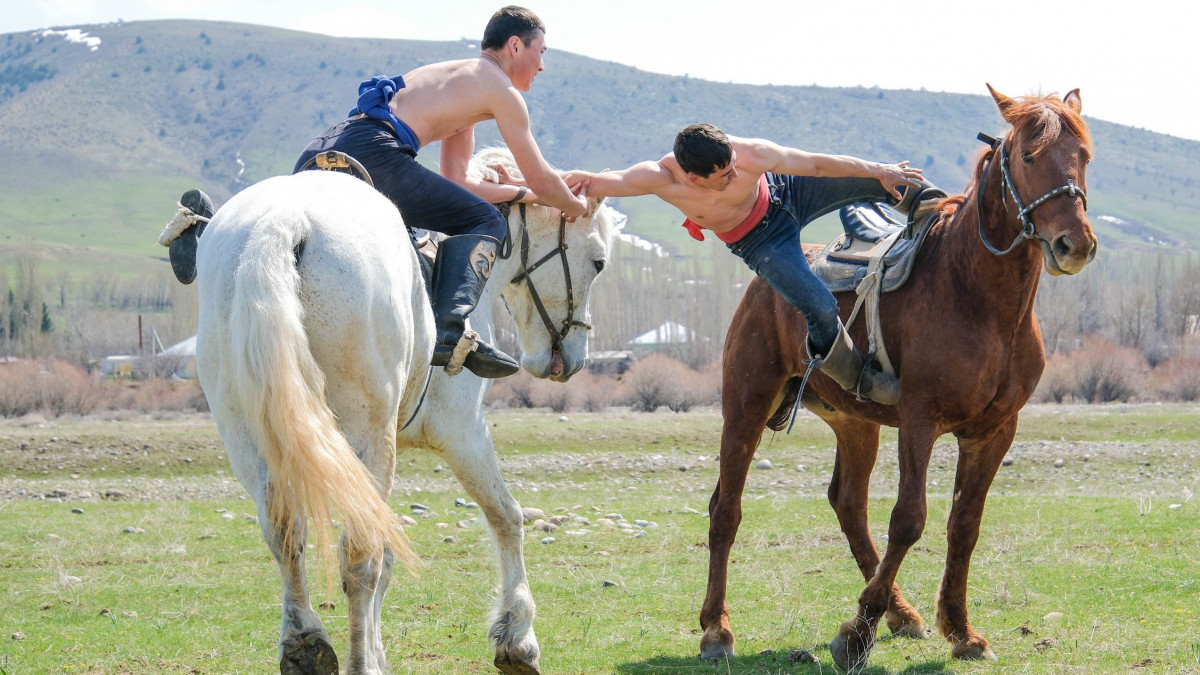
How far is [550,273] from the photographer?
21.2ft

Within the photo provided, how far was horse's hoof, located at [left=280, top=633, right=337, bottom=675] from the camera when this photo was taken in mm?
3734

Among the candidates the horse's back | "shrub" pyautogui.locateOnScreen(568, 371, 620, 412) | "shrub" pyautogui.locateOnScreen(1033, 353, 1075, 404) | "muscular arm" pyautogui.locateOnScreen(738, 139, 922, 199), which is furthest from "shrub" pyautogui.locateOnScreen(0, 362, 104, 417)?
the horse's back

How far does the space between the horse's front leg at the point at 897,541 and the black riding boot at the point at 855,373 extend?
1.04 ft

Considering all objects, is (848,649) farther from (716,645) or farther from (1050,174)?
(1050,174)

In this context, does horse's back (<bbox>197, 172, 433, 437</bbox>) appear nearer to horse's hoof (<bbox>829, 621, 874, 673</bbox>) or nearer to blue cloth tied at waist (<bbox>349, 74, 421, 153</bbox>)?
blue cloth tied at waist (<bbox>349, 74, 421, 153</bbox>)

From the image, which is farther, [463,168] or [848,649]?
[463,168]

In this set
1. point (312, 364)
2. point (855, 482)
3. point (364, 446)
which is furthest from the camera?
point (855, 482)

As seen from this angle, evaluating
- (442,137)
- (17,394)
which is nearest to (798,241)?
(442,137)

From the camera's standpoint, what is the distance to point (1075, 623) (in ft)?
21.0

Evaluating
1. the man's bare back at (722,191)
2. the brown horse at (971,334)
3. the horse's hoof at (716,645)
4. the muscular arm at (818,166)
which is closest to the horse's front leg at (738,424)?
the brown horse at (971,334)

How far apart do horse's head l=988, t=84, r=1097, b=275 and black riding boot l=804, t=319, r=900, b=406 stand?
1.06m

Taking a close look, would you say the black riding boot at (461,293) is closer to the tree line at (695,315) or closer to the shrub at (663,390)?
the shrub at (663,390)

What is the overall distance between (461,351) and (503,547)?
1334 millimetres

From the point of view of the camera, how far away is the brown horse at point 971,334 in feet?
18.2
